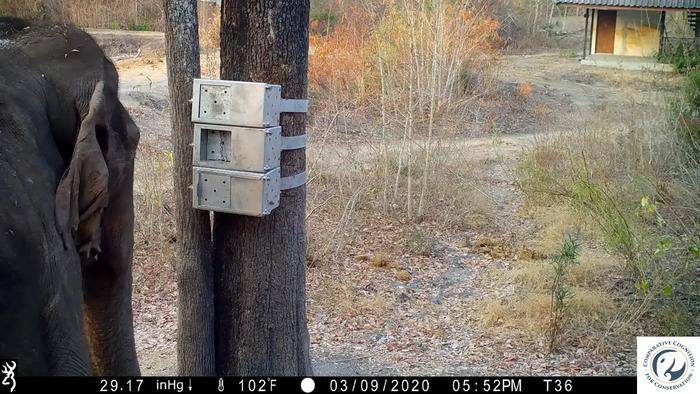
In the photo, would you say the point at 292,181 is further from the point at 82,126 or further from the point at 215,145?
the point at 82,126

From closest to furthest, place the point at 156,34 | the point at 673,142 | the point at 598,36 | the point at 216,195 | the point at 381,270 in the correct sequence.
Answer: the point at 216,195 → the point at 381,270 → the point at 673,142 → the point at 156,34 → the point at 598,36

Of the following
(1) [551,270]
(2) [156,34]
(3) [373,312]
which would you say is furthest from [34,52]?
(2) [156,34]

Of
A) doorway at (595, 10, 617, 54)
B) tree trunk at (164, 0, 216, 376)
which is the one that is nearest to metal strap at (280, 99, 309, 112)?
tree trunk at (164, 0, 216, 376)

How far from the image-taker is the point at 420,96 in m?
11.3

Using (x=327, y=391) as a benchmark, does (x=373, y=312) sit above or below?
below

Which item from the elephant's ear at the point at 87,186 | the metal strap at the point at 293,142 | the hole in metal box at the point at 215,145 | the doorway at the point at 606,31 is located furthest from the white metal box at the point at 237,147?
the doorway at the point at 606,31

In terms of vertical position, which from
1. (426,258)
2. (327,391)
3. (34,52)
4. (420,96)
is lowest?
(426,258)

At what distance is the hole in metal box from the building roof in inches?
1114

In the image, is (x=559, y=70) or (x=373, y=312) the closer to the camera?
(x=373, y=312)

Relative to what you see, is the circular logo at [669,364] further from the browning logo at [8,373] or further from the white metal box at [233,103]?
the browning logo at [8,373]

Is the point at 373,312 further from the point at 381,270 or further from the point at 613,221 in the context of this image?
the point at 613,221

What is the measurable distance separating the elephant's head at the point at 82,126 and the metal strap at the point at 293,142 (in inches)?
31.1

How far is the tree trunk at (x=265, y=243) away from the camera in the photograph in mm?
4293

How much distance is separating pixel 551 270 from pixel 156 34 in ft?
72.3
